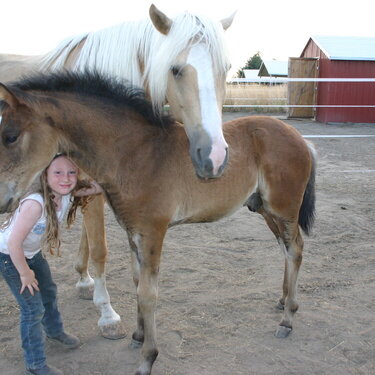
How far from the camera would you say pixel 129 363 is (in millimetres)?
2654

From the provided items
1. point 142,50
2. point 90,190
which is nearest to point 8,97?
point 90,190

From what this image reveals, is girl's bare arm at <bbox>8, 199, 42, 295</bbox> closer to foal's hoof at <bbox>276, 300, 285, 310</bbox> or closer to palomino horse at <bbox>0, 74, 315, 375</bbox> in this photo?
palomino horse at <bbox>0, 74, 315, 375</bbox>

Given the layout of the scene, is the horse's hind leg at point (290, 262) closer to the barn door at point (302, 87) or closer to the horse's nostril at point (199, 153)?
the horse's nostril at point (199, 153)

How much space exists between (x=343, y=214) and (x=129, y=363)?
3551 mm

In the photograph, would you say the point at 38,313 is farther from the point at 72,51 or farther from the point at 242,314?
the point at 72,51

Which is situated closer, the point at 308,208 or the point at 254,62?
the point at 308,208

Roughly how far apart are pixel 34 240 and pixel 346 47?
59.3 feet

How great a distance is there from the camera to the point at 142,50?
2.82 m

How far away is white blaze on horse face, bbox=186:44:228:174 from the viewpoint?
6.93ft

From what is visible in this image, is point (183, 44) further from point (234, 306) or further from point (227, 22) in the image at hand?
point (234, 306)

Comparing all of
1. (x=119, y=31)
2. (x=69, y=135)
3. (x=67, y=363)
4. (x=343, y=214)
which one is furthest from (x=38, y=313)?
(x=343, y=214)


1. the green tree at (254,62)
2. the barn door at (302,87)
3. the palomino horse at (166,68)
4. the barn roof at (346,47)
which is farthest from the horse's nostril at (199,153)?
the green tree at (254,62)

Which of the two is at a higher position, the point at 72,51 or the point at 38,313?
the point at 72,51

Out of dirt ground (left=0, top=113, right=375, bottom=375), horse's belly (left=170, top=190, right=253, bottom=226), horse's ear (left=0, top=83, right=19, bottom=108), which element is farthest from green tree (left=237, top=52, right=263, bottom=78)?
horse's ear (left=0, top=83, right=19, bottom=108)
